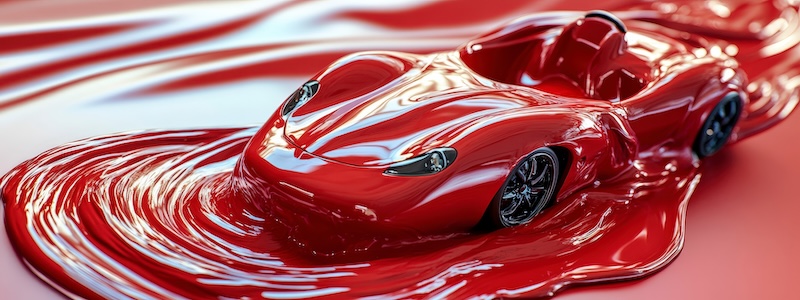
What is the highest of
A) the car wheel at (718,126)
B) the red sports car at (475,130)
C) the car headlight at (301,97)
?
the car headlight at (301,97)

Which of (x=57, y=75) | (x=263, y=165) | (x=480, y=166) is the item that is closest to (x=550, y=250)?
(x=480, y=166)

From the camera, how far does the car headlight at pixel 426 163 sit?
4.58 feet

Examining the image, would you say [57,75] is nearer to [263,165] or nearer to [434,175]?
[263,165]

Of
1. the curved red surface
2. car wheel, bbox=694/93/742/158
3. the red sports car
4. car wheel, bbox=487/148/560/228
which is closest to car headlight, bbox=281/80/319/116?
the red sports car

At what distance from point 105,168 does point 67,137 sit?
0.24 m

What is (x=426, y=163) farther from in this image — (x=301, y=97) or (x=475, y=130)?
(x=301, y=97)

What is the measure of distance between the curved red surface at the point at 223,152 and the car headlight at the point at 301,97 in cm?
19

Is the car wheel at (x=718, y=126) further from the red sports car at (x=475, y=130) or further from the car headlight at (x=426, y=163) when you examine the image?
the car headlight at (x=426, y=163)

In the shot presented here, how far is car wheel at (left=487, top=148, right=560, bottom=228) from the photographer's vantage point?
1.48 metres

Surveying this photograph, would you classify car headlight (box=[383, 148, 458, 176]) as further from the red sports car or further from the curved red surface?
the curved red surface

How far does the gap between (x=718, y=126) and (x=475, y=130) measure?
709 mm

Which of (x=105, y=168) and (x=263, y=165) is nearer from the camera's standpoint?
(x=263, y=165)

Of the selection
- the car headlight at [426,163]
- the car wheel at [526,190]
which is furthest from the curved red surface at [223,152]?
the car headlight at [426,163]

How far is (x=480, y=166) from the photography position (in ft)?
4.68
